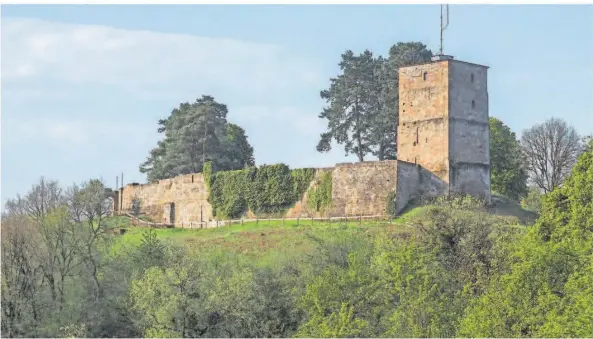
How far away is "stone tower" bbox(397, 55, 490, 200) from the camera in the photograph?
5622 cm

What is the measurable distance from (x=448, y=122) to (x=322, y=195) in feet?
20.7

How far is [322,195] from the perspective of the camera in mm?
57781

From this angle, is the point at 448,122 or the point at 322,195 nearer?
the point at 448,122

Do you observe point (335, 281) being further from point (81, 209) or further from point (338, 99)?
point (338, 99)

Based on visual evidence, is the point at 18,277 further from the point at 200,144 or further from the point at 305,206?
the point at 200,144

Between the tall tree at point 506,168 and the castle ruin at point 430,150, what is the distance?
8.66 metres

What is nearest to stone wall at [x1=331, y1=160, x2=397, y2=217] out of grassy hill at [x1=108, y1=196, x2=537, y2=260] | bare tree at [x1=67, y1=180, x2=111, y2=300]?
grassy hill at [x1=108, y1=196, x2=537, y2=260]

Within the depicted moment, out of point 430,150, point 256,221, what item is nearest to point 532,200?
point 430,150

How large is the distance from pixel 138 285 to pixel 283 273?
5.12 metres

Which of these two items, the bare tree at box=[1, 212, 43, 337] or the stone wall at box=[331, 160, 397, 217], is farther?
the stone wall at box=[331, 160, 397, 217]

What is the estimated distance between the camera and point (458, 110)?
186ft

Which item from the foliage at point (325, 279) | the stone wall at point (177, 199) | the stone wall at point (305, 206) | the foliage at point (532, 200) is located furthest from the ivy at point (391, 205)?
the stone wall at point (177, 199)

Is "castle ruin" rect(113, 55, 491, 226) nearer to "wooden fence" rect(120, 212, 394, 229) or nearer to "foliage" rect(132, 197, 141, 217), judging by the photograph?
"wooden fence" rect(120, 212, 394, 229)

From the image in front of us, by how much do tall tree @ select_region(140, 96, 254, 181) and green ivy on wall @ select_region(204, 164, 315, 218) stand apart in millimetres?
8833
